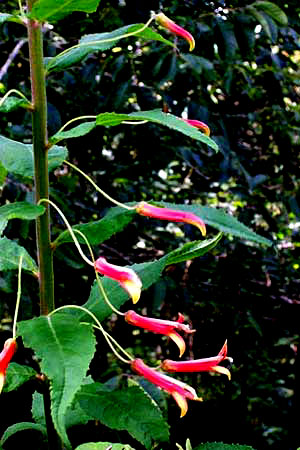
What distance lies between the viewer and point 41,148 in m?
0.93

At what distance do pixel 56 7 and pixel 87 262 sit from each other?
0.33 m

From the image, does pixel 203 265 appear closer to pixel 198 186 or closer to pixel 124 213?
pixel 198 186

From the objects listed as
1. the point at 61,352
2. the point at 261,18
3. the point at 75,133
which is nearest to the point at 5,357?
the point at 61,352

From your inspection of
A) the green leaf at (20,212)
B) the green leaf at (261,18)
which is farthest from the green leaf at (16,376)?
the green leaf at (261,18)

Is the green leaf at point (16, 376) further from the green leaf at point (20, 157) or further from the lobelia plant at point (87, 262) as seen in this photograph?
the green leaf at point (20, 157)

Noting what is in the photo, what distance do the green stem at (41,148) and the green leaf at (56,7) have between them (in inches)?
2.2

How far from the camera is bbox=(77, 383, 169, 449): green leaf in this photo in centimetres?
90

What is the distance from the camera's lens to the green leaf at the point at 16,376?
919mm

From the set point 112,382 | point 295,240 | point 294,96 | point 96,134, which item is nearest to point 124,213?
point 112,382

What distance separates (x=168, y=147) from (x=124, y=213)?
1572mm

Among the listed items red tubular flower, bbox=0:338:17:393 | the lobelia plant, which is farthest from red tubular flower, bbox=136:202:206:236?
red tubular flower, bbox=0:338:17:393

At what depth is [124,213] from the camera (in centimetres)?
95

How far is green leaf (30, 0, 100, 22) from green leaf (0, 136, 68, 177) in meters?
0.22

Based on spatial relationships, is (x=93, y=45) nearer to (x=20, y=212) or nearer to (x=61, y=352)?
(x=20, y=212)
